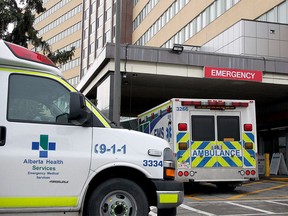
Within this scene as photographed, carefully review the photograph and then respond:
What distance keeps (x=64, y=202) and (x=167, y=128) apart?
7.23m

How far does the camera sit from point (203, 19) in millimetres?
30969

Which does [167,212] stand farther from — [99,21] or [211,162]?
[99,21]

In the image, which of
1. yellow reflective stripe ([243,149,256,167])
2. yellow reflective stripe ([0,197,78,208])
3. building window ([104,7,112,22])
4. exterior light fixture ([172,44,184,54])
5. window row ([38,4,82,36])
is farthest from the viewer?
window row ([38,4,82,36])

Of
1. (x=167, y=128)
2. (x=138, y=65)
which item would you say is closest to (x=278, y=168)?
(x=138, y=65)

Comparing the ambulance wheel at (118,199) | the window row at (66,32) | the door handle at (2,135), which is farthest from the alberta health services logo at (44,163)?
the window row at (66,32)

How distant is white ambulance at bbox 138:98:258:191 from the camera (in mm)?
12023

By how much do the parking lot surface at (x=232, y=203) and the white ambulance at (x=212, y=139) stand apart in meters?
0.55

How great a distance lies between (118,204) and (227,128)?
7.29 m

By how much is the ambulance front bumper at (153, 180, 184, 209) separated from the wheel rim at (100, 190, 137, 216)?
14.5 inches

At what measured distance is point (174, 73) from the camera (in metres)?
17.9

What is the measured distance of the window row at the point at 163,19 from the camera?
36031 millimetres

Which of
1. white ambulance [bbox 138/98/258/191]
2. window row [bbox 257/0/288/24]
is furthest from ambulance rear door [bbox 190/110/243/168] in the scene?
window row [bbox 257/0/288/24]

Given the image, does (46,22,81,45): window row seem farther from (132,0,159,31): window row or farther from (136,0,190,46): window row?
(136,0,190,46): window row

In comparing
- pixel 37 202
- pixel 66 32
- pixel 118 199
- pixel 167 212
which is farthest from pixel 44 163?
pixel 66 32
